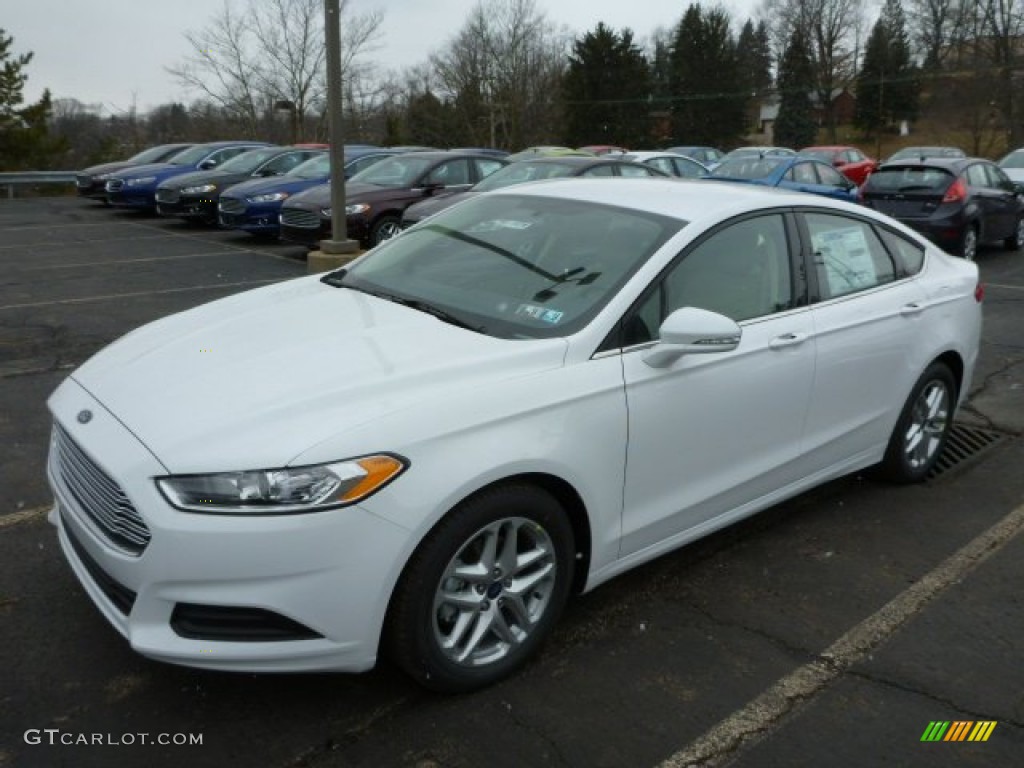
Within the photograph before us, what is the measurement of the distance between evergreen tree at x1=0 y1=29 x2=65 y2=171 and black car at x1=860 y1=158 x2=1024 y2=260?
3377 centimetres

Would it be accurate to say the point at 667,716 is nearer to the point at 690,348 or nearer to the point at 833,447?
the point at 690,348

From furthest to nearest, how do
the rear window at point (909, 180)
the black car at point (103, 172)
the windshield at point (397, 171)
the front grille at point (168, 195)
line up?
the black car at point (103, 172)
the front grille at point (168, 195)
the windshield at point (397, 171)
the rear window at point (909, 180)

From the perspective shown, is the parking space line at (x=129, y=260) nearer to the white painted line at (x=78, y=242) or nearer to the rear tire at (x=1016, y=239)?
the white painted line at (x=78, y=242)

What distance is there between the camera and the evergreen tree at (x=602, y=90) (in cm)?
5588

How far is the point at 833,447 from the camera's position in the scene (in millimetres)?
4094

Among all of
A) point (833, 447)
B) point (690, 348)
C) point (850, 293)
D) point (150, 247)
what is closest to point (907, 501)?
point (833, 447)

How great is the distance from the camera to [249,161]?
56.4ft

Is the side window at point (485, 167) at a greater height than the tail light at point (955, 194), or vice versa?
the side window at point (485, 167)

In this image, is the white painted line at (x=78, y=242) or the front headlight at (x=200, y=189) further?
the front headlight at (x=200, y=189)

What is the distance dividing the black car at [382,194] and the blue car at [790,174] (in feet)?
13.8

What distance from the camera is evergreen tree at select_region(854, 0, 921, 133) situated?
63531 millimetres

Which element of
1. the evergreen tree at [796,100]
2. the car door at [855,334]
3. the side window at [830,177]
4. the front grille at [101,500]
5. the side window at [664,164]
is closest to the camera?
the front grille at [101,500]

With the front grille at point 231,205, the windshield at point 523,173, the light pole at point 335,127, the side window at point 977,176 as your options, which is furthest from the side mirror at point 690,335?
the front grille at point 231,205

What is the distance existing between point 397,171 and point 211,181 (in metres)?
4.77
